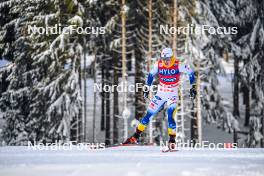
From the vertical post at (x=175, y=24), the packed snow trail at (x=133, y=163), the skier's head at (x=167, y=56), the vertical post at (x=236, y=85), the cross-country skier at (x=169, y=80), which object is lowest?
the packed snow trail at (x=133, y=163)

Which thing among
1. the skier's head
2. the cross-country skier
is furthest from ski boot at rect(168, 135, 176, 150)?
the skier's head

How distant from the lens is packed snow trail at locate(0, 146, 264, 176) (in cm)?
728

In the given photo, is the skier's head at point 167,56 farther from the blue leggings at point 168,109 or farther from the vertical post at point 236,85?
the vertical post at point 236,85

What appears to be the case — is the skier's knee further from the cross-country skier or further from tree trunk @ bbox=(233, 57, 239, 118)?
tree trunk @ bbox=(233, 57, 239, 118)

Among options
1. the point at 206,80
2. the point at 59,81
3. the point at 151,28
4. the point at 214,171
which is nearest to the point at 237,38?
the point at 206,80

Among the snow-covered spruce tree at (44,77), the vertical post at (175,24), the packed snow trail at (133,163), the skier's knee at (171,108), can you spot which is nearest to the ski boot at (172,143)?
the packed snow trail at (133,163)

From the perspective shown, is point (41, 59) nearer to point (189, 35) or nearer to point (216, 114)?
point (189, 35)

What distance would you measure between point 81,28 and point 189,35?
4.60 m

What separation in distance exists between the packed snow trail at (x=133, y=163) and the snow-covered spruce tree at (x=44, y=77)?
36.3ft

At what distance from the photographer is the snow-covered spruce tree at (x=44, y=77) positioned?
20.5 m

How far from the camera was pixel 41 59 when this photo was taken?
813 inches

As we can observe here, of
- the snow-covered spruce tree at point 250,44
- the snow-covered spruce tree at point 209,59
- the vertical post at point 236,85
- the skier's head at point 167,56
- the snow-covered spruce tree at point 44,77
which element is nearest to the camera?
the skier's head at point 167,56

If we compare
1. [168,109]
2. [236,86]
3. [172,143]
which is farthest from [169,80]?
[236,86]

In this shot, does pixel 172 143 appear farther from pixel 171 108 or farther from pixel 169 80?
pixel 169 80
